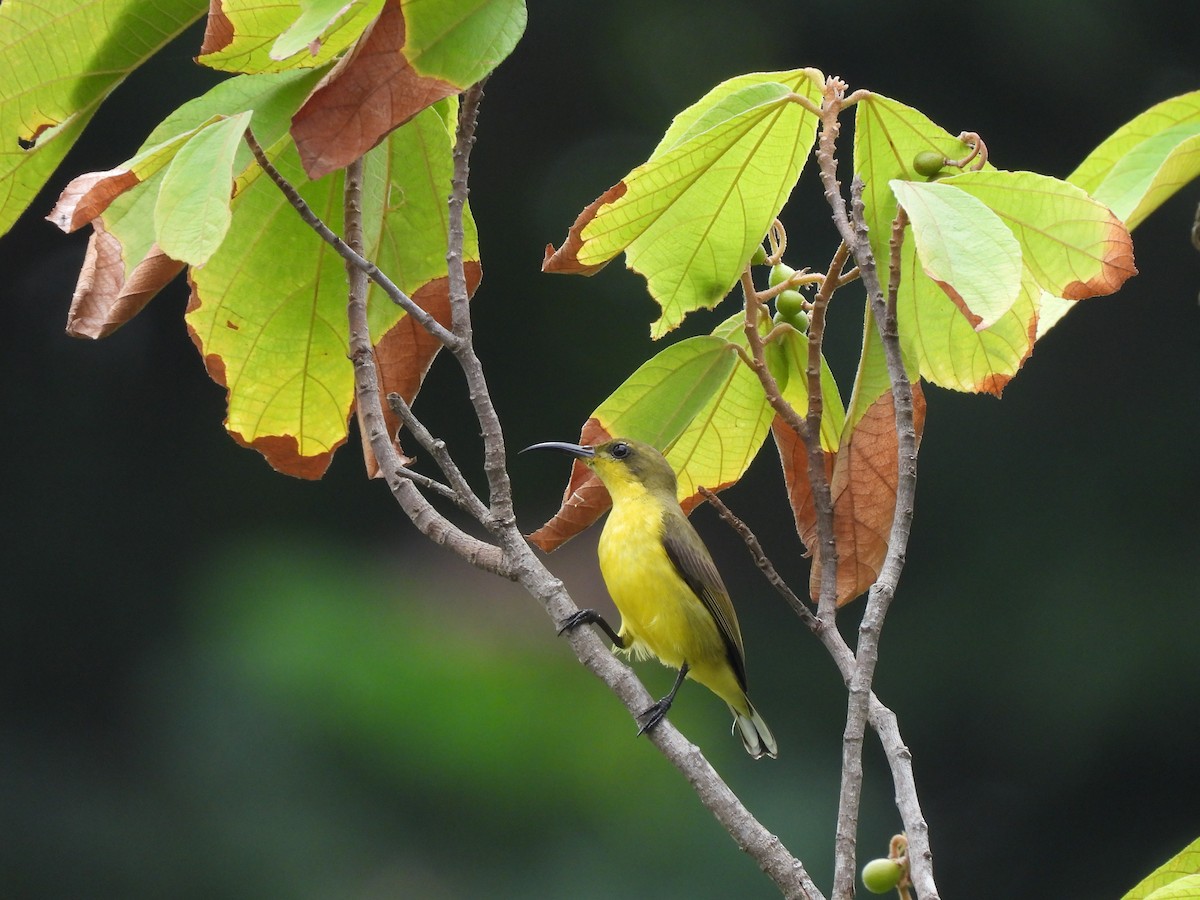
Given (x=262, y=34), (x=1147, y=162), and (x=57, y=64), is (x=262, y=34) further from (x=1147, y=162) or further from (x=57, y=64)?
→ (x=1147, y=162)

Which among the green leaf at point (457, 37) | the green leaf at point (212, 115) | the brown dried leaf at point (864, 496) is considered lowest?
the brown dried leaf at point (864, 496)

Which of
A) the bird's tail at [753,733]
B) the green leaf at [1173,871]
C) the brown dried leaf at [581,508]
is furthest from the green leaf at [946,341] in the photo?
the bird's tail at [753,733]

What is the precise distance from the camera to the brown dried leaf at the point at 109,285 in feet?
→ 4.58

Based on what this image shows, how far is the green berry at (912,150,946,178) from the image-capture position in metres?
1.56

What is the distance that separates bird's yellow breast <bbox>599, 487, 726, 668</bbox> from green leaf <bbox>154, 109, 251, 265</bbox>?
1.65 meters

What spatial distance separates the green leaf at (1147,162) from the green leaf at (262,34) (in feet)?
2.44

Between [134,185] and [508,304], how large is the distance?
7618mm

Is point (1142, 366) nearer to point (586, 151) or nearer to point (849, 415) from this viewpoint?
point (586, 151)

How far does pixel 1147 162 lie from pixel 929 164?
0.70 feet

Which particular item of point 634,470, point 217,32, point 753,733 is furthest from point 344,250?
point 753,733

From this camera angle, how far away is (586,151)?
30.1ft

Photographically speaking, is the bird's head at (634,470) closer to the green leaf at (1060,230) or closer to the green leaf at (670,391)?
the green leaf at (670,391)

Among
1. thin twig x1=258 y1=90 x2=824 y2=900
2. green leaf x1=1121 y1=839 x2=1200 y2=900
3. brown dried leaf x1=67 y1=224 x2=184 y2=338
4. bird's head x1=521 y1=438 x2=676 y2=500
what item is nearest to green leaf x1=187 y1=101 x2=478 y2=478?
thin twig x1=258 y1=90 x2=824 y2=900

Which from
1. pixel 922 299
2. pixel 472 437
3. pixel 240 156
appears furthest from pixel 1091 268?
pixel 472 437
